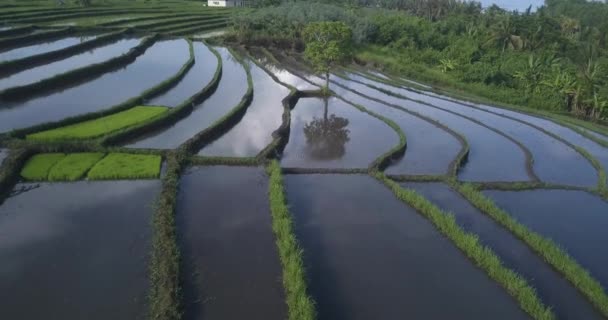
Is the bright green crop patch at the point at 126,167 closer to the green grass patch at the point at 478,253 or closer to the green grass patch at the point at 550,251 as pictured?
the green grass patch at the point at 478,253

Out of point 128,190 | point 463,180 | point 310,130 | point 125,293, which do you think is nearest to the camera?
point 125,293

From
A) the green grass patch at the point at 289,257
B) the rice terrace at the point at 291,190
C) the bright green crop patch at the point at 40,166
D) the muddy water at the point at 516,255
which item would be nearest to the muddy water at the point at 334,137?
the rice terrace at the point at 291,190

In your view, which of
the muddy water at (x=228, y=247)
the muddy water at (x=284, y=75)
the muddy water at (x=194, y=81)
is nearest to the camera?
the muddy water at (x=228, y=247)

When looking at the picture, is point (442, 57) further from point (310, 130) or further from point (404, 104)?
point (310, 130)

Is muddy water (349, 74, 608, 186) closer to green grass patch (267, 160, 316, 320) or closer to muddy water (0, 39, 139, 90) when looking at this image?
green grass patch (267, 160, 316, 320)

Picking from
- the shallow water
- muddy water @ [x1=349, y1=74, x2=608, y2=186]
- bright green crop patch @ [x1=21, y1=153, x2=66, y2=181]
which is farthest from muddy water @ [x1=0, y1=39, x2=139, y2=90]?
muddy water @ [x1=349, y1=74, x2=608, y2=186]

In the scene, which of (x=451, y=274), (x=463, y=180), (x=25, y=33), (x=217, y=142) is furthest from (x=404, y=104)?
(x=25, y=33)
